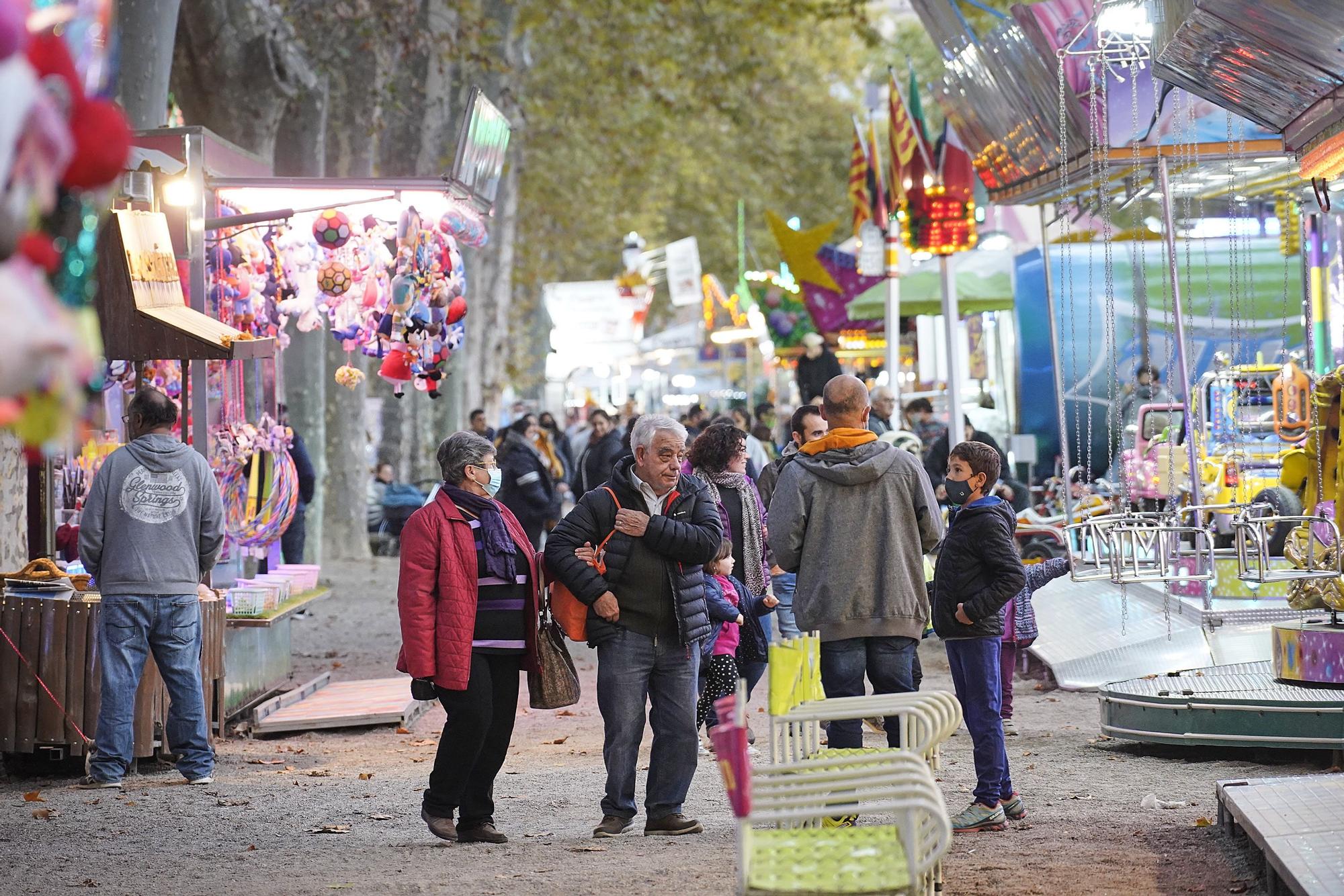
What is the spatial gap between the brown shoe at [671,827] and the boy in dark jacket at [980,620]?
3.66ft

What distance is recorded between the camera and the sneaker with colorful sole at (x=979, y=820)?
278 inches

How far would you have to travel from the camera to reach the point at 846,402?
7.03m

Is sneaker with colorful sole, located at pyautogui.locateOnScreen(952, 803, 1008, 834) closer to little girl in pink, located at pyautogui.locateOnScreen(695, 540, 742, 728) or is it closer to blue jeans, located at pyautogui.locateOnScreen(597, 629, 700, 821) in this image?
blue jeans, located at pyautogui.locateOnScreen(597, 629, 700, 821)

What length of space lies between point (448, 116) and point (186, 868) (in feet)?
65.9

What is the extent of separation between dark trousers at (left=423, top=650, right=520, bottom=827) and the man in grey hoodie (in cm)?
129

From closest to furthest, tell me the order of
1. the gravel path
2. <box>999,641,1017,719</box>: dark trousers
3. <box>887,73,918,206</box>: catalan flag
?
the gravel path → <box>999,641,1017,719</box>: dark trousers → <box>887,73,918,206</box>: catalan flag

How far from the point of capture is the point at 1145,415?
14.1 meters

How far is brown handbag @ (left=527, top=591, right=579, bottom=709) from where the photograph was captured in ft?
23.3

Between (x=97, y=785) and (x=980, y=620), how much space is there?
4.51 meters

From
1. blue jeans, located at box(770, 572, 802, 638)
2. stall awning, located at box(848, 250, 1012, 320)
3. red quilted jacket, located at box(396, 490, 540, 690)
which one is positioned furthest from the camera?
stall awning, located at box(848, 250, 1012, 320)

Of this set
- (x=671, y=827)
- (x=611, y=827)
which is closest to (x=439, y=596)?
(x=611, y=827)

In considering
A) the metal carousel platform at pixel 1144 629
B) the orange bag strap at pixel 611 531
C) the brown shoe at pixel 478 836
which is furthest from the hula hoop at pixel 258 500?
the metal carousel platform at pixel 1144 629

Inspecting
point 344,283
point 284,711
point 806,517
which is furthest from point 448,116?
point 806,517

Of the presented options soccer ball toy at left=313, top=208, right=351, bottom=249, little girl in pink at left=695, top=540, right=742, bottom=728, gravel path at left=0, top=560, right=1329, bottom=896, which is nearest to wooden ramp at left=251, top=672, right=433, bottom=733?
gravel path at left=0, top=560, right=1329, bottom=896
